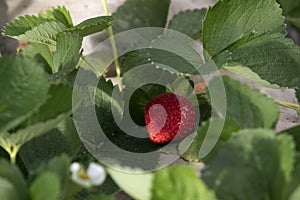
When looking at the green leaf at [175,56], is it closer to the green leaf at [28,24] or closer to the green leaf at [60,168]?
the green leaf at [28,24]

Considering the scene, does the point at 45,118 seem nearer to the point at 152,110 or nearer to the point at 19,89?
the point at 19,89

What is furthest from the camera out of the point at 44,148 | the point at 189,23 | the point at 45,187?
the point at 189,23

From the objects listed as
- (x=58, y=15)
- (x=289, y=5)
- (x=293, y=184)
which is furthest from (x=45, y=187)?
(x=289, y=5)

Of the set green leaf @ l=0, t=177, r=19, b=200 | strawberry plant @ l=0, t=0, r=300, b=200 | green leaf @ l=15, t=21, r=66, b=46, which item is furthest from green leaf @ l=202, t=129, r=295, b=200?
green leaf @ l=15, t=21, r=66, b=46

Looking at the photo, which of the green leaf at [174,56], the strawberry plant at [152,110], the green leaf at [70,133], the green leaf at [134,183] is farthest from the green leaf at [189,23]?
the green leaf at [134,183]

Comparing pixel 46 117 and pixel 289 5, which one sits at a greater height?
pixel 46 117

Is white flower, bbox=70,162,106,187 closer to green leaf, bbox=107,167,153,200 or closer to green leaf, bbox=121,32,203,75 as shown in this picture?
green leaf, bbox=107,167,153,200
